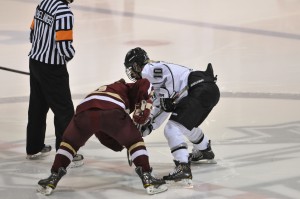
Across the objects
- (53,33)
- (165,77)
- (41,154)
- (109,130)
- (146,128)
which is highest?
(53,33)

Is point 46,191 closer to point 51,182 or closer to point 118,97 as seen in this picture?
point 51,182

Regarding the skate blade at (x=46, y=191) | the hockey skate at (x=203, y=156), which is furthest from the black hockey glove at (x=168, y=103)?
the skate blade at (x=46, y=191)

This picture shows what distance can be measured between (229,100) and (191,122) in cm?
212

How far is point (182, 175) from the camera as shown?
4590mm

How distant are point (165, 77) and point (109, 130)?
602mm

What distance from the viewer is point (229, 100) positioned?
6.75 metres

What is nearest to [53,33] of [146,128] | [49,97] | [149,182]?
[49,97]

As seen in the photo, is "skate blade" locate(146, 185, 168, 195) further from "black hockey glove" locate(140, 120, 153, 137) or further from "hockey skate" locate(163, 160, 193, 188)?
"black hockey glove" locate(140, 120, 153, 137)

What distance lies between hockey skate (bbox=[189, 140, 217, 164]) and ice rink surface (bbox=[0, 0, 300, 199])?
0.05 metres

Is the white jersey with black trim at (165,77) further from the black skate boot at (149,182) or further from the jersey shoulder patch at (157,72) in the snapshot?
the black skate boot at (149,182)

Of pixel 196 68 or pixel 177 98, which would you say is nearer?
pixel 177 98

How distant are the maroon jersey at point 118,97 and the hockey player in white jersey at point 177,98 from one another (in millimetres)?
171

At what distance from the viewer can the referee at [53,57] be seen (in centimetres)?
486

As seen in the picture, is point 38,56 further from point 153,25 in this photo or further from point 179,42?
point 153,25
